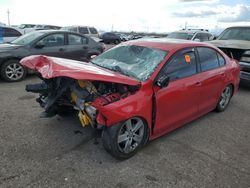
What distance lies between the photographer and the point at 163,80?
3.29 meters

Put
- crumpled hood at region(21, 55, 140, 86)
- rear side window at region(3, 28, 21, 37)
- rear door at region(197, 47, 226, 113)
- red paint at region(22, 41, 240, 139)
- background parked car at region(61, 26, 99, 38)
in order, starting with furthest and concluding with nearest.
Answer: background parked car at region(61, 26, 99, 38) < rear side window at region(3, 28, 21, 37) < rear door at region(197, 47, 226, 113) < red paint at region(22, 41, 240, 139) < crumpled hood at region(21, 55, 140, 86)

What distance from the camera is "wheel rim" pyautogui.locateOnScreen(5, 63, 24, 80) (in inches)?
275

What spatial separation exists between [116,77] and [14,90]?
415 centimetres

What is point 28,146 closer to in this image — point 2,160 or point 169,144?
point 2,160

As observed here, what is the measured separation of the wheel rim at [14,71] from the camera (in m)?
6.98

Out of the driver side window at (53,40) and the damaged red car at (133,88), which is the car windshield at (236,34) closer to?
the damaged red car at (133,88)

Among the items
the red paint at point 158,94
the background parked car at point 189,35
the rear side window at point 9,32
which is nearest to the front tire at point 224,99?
the red paint at point 158,94

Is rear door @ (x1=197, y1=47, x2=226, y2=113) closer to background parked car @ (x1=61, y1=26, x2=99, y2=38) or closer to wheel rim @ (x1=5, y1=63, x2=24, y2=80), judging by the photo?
wheel rim @ (x1=5, y1=63, x2=24, y2=80)

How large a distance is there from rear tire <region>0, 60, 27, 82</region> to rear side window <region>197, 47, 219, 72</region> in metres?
5.23

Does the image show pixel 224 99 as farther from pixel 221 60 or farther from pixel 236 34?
pixel 236 34

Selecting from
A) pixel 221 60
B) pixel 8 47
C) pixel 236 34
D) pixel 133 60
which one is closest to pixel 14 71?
pixel 8 47

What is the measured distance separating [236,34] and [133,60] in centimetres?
616

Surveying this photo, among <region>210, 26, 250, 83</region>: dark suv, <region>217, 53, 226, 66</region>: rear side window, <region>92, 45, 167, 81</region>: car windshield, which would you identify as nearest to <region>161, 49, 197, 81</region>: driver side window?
<region>92, 45, 167, 81</region>: car windshield

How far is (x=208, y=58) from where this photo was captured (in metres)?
4.54
